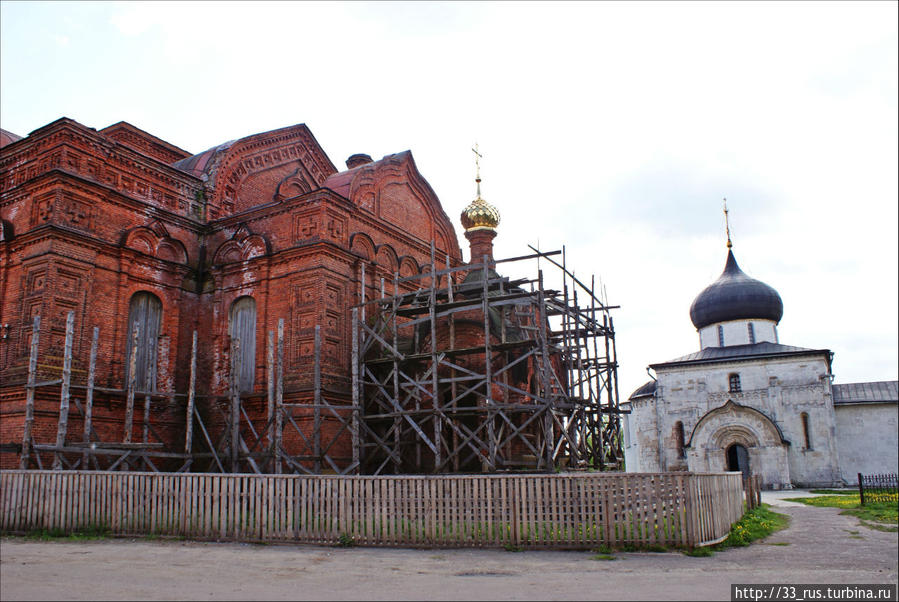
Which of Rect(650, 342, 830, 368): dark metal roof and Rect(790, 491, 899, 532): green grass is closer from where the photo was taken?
Rect(790, 491, 899, 532): green grass

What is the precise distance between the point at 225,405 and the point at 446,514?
8.58 meters

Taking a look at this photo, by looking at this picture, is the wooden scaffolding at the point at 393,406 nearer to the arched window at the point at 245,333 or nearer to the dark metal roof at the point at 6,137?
the arched window at the point at 245,333

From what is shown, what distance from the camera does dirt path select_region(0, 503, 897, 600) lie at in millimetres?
6395

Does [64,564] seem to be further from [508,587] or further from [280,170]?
[280,170]

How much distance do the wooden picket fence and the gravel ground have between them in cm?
33

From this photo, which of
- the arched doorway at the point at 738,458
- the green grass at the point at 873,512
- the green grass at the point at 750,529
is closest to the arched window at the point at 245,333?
the green grass at the point at 750,529

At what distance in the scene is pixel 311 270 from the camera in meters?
16.3

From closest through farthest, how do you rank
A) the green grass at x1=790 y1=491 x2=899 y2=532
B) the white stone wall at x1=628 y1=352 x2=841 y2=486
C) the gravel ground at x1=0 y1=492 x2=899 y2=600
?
the gravel ground at x1=0 y1=492 x2=899 y2=600 < the green grass at x1=790 y1=491 x2=899 y2=532 < the white stone wall at x1=628 y1=352 x2=841 y2=486

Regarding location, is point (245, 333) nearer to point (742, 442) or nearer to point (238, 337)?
point (238, 337)

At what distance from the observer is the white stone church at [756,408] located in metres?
30.2

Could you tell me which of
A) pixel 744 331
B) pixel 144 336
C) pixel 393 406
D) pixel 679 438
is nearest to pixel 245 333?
pixel 144 336

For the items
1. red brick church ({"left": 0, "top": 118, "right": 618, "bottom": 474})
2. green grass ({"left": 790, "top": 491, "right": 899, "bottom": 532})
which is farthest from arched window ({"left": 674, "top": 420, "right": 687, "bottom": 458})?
red brick church ({"left": 0, "top": 118, "right": 618, "bottom": 474})

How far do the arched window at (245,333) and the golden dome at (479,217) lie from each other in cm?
601

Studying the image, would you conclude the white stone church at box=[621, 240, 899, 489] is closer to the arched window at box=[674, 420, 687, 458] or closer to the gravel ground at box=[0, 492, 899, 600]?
the arched window at box=[674, 420, 687, 458]
